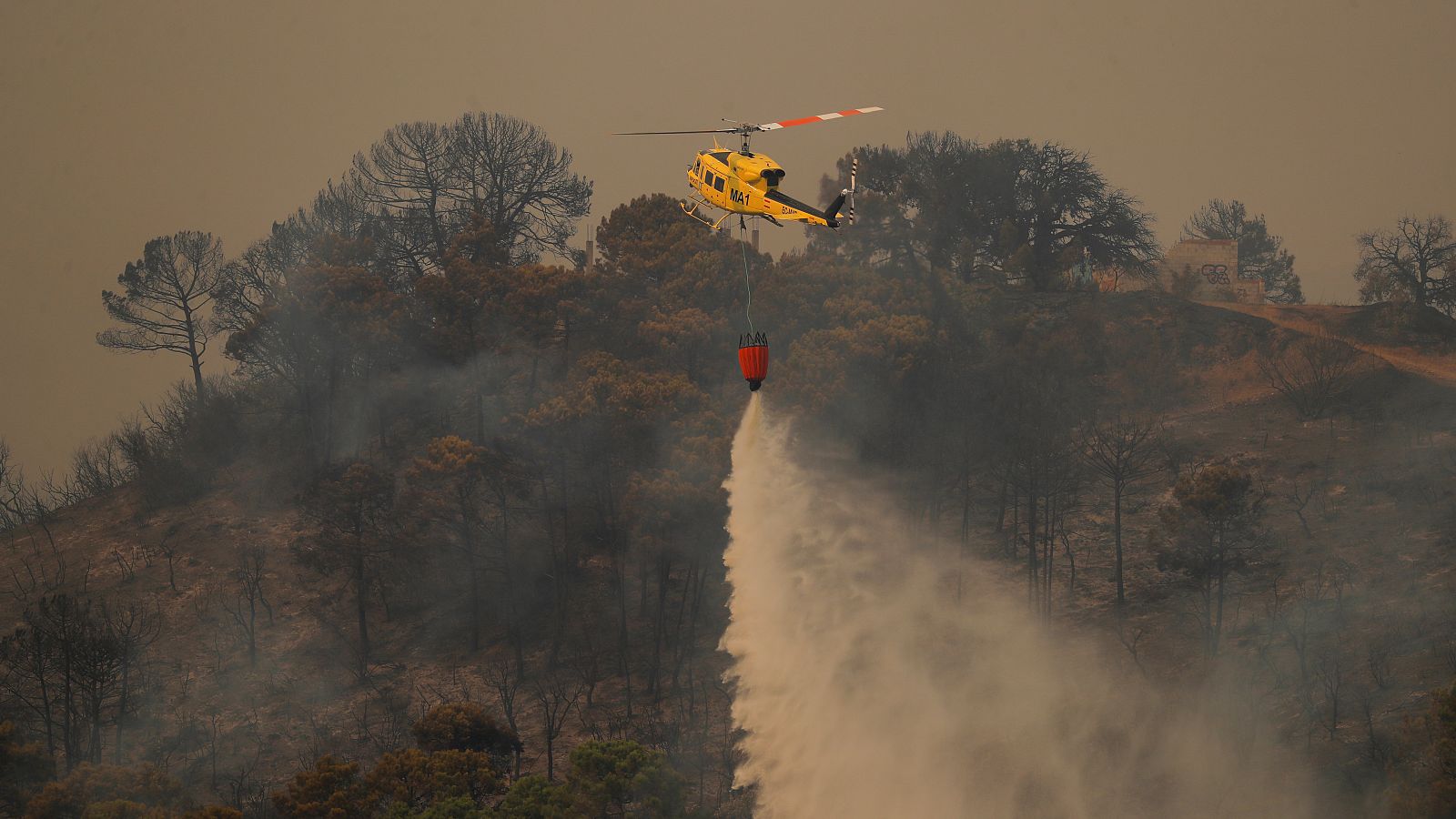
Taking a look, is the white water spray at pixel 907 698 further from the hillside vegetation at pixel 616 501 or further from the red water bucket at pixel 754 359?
the red water bucket at pixel 754 359

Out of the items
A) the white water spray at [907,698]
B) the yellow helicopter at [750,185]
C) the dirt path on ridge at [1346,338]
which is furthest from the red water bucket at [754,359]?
the dirt path on ridge at [1346,338]

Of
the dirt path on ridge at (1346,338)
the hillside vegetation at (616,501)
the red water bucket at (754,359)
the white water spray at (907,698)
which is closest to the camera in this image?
the red water bucket at (754,359)

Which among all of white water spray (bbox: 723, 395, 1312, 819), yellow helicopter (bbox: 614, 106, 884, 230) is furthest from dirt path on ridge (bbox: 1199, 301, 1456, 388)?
yellow helicopter (bbox: 614, 106, 884, 230)

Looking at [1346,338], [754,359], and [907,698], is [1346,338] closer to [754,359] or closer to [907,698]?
[907,698]

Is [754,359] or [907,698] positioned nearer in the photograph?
[754,359]

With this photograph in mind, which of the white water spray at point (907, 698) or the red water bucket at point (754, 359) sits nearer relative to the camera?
the red water bucket at point (754, 359)

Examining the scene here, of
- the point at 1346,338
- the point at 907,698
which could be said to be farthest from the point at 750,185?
the point at 1346,338
